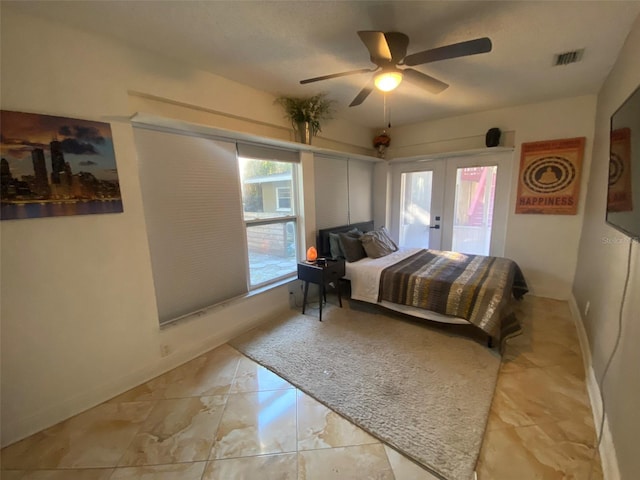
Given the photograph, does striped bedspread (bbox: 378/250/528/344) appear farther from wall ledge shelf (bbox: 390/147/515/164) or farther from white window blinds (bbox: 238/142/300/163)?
white window blinds (bbox: 238/142/300/163)

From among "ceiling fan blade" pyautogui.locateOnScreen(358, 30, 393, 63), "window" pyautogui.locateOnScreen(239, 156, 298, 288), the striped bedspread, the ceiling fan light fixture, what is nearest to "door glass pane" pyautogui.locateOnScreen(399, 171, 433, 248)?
the striped bedspread

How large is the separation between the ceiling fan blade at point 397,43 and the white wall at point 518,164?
254cm

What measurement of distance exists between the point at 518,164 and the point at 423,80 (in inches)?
95.0

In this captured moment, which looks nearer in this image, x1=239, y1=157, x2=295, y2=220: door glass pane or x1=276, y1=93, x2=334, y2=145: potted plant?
x1=239, y1=157, x2=295, y2=220: door glass pane

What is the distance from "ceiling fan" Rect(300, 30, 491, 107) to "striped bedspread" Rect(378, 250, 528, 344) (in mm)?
1783

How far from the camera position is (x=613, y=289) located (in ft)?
5.68

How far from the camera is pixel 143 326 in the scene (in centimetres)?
208

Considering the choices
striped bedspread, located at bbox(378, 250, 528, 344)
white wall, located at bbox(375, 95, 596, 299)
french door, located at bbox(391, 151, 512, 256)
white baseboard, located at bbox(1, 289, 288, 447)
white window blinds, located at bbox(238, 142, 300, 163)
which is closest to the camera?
white baseboard, located at bbox(1, 289, 288, 447)

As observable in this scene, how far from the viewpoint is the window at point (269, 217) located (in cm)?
289

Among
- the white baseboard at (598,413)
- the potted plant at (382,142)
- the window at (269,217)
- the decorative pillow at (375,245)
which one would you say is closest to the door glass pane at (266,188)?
the window at (269,217)

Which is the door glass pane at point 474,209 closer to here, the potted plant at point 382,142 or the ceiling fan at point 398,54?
the potted plant at point 382,142

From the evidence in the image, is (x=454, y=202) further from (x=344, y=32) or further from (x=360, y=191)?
(x=344, y=32)

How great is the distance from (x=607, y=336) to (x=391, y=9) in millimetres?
2533

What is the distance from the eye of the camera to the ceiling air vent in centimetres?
212
